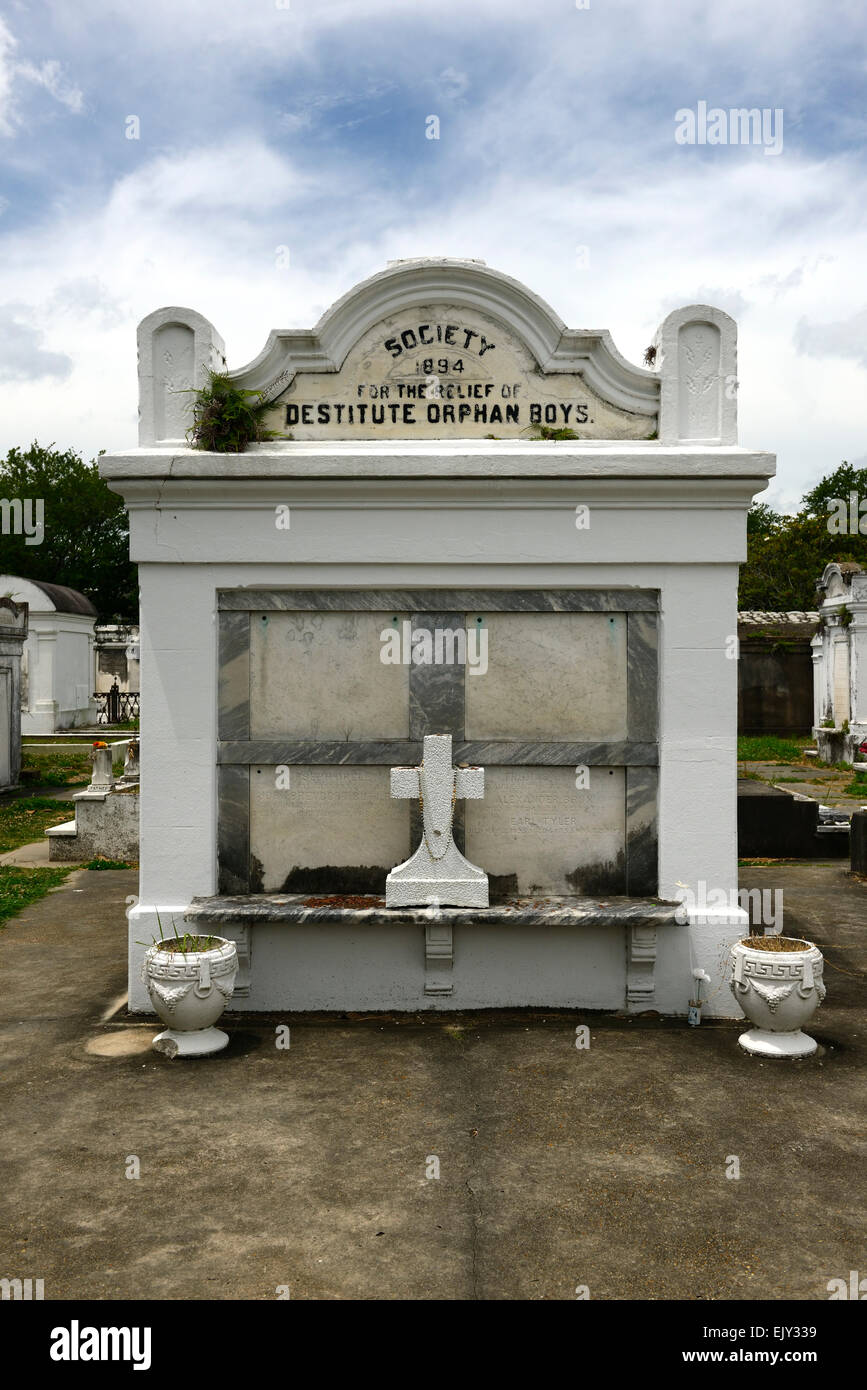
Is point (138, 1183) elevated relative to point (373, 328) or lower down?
lower down

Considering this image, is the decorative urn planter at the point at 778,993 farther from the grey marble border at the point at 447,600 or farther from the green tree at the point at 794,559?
the green tree at the point at 794,559

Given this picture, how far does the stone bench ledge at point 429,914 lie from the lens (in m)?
7.64

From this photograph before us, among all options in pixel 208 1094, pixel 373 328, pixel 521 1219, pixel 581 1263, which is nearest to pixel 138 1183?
pixel 208 1094

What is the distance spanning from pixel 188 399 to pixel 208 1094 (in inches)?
199

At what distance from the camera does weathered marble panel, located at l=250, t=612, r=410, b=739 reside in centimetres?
819

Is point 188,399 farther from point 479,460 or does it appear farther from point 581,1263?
point 581,1263

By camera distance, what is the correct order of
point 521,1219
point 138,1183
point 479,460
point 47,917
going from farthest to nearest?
point 47,917 → point 479,460 → point 138,1183 → point 521,1219

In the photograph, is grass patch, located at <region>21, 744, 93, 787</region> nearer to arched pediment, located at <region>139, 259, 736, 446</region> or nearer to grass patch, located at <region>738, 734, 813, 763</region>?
arched pediment, located at <region>139, 259, 736, 446</region>

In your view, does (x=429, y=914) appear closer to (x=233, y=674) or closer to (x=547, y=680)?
(x=547, y=680)

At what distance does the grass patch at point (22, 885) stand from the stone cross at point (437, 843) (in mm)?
5562

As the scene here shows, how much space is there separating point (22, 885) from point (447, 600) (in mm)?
7596

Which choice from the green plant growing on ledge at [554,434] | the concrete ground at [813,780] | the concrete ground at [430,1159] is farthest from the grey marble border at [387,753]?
the concrete ground at [813,780]

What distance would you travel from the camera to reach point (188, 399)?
8141 millimetres

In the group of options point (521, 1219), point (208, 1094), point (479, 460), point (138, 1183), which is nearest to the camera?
point (521, 1219)
